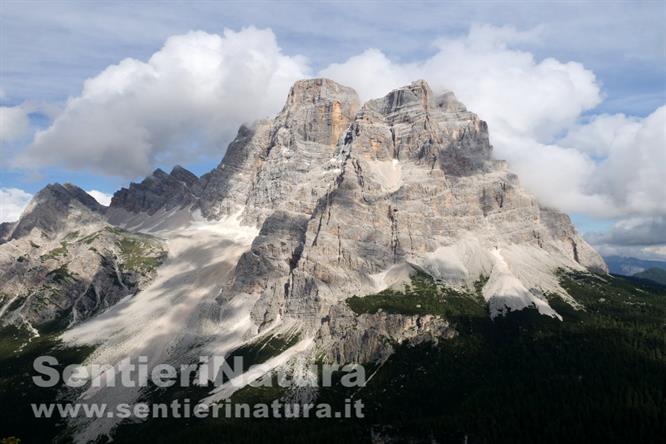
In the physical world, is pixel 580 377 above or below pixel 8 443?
below

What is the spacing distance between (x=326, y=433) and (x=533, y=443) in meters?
61.5

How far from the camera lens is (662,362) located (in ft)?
650

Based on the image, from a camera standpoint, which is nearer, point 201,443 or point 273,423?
point 201,443

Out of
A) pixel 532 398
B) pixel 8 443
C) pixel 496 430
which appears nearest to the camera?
pixel 8 443

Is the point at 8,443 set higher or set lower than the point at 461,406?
higher

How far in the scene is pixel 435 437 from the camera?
588ft

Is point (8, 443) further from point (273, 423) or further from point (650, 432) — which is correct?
point (650, 432)

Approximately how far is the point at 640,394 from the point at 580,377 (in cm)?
2241

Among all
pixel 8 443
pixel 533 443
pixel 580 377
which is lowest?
pixel 533 443

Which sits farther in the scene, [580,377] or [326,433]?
[580,377]

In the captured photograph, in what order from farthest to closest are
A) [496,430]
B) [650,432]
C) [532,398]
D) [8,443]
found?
[532,398] < [496,430] < [650,432] < [8,443]

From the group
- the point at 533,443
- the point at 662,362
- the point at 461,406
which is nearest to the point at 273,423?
the point at 461,406

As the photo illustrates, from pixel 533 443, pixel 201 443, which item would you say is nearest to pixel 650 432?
pixel 533 443

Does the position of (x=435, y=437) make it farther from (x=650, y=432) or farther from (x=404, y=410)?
(x=650, y=432)
